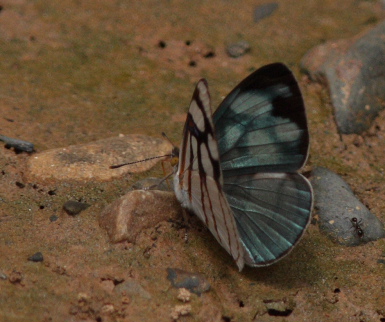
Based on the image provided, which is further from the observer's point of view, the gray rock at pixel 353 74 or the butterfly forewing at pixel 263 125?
the gray rock at pixel 353 74

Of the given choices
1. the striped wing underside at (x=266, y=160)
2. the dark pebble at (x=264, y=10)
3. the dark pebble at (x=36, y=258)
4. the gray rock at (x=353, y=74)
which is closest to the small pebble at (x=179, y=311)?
the striped wing underside at (x=266, y=160)

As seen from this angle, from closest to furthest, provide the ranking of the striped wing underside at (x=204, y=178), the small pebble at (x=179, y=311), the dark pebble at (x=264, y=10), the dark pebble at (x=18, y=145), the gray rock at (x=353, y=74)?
the striped wing underside at (x=204, y=178) → the small pebble at (x=179, y=311) → the dark pebble at (x=18, y=145) → the gray rock at (x=353, y=74) → the dark pebble at (x=264, y=10)

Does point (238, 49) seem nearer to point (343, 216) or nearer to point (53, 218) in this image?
point (343, 216)

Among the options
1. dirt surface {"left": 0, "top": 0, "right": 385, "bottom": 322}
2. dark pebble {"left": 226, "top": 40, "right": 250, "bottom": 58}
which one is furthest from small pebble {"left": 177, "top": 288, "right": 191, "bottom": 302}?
dark pebble {"left": 226, "top": 40, "right": 250, "bottom": 58}

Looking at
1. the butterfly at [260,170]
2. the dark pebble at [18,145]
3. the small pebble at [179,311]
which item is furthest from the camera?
the dark pebble at [18,145]

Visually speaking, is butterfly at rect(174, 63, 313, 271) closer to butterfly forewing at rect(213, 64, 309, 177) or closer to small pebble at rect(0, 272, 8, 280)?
butterfly forewing at rect(213, 64, 309, 177)

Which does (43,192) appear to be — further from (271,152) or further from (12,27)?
(12,27)

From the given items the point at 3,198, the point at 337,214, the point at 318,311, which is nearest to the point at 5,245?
the point at 3,198

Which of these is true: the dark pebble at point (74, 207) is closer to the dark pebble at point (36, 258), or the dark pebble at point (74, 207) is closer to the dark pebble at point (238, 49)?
the dark pebble at point (36, 258)
